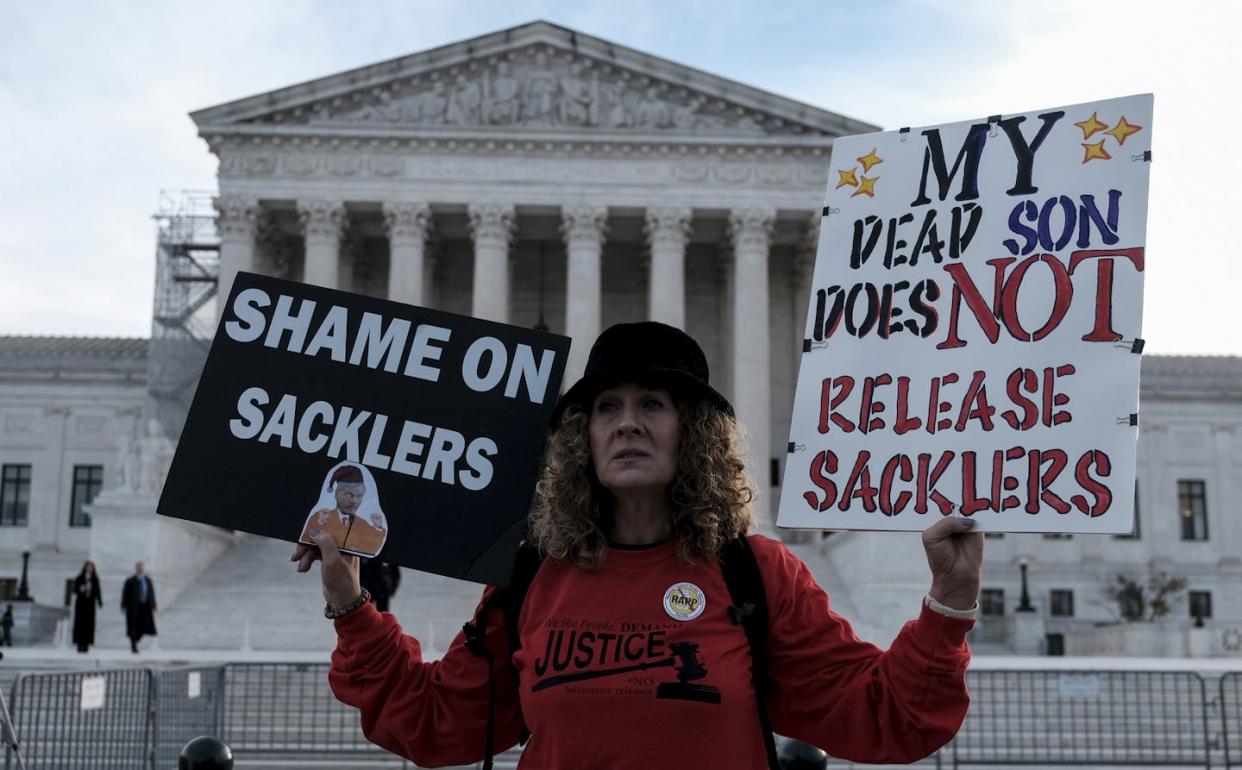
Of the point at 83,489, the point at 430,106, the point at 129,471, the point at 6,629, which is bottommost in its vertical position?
the point at 6,629

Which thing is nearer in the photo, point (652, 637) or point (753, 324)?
point (652, 637)

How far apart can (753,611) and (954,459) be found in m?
0.77

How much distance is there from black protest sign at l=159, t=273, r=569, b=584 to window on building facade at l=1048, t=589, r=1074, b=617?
159ft

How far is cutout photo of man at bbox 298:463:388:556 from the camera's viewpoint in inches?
156

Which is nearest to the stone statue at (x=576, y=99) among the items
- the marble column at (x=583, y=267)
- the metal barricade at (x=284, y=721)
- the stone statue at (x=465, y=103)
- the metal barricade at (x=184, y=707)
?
the stone statue at (x=465, y=103)

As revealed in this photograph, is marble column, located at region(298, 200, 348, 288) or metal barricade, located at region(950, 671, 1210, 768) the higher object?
marble column, located at region(298, 200, 348, 288)

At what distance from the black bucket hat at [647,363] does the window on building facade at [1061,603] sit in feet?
160

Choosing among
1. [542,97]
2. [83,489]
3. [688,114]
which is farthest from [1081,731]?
[83,489]

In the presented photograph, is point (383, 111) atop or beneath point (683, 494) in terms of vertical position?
atop

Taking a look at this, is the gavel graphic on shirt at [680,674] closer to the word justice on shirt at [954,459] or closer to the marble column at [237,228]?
the word justice on shirt at [954,459]

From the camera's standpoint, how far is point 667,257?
4156cm

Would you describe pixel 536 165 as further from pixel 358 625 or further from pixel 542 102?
pixel 358 625

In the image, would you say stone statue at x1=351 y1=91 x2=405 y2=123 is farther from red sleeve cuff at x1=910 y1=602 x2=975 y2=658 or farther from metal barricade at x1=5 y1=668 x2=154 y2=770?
→ red sleeve cuff at x1=910 y1=602 x2=975 y2=658

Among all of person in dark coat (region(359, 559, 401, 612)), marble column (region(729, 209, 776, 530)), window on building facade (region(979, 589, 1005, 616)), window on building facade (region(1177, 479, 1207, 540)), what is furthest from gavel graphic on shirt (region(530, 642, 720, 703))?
window on building facade (region(1177, 479, 1207, 540))
